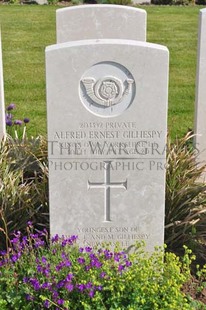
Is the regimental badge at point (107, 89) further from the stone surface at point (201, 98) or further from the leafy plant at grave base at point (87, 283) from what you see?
the stone surface at point (201, 98)

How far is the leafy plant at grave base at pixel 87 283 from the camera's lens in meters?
4.05

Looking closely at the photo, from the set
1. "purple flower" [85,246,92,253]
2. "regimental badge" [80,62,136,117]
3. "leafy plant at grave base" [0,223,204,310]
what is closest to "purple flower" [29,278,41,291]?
"leafy plant at grave base" [0,223,204,310]

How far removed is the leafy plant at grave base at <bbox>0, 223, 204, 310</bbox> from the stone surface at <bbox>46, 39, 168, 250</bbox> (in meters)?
0.35

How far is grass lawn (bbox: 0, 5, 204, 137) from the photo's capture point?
9.02 meters

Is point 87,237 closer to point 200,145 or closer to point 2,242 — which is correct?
point 2,242

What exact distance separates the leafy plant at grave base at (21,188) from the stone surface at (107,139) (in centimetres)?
55

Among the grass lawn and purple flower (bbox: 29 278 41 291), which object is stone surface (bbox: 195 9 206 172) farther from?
purple flower (bbox: 29 278 41 291)

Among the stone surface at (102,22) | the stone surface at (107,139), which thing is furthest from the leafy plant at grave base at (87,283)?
the stone surface at (102,22)

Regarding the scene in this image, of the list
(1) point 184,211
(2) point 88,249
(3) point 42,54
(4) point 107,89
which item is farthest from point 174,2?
(2) point 88,249

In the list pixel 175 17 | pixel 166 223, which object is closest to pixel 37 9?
pixel 175 17

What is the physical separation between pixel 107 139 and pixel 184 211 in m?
1.16

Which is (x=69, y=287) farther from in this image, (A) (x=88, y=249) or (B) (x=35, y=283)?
(A) (x=88, y=249)

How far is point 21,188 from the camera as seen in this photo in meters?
5.35

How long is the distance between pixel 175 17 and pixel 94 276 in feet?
47.2
